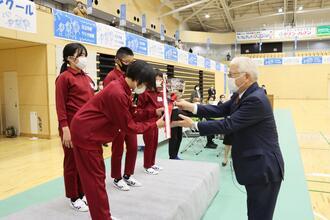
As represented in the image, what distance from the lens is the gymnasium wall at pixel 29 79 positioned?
6730 millimetres

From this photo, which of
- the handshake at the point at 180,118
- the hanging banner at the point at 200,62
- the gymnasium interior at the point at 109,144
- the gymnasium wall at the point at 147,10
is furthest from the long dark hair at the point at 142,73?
the hanging banner at the point at 200,62

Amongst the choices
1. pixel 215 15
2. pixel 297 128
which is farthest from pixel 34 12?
pixel 215 15

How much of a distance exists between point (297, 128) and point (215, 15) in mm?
16079

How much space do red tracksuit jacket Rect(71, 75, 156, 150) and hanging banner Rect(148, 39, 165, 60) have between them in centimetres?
872

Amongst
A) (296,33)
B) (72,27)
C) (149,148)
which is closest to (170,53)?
(72,27)

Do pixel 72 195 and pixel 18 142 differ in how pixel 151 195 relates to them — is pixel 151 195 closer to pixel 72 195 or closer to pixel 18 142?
pixel 72 195

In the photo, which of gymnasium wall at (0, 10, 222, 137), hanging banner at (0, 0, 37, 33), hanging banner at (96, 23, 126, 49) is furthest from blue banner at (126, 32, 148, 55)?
hanging banner at (0, 0, 37, 33)

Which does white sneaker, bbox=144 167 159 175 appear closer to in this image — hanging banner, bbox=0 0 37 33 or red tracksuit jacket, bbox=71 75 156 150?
red tracksuit jacket, bbox=71 75 156 150

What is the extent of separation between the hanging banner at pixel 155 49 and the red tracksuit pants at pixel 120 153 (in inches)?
304

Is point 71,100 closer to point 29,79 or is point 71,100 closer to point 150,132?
point 150,132

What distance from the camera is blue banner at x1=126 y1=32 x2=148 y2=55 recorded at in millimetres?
8891

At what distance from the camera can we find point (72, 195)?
2.37m

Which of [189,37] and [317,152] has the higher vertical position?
[189,37]

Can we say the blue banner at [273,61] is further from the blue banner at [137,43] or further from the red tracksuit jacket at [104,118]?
the red tracksuit jacket at [104,118]
